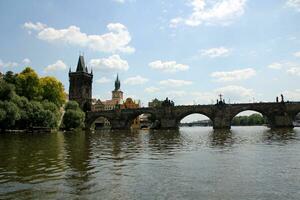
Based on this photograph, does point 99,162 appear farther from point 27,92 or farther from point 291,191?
point 27,92

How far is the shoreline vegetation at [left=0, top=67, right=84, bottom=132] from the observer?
60.3m

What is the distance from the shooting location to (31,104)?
218 ft

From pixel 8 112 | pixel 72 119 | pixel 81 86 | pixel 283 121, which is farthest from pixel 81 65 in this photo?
pixel 283 121

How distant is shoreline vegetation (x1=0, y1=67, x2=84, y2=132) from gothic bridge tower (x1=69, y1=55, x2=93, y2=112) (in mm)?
41525

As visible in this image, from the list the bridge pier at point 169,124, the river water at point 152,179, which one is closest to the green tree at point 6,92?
the river water at point 152,179

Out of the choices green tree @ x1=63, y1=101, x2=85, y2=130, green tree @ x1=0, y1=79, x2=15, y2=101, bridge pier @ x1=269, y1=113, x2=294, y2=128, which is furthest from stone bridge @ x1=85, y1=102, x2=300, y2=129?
green tree @ x1=0, y1=79, x2=15, y2=101

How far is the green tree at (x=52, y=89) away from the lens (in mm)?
78625

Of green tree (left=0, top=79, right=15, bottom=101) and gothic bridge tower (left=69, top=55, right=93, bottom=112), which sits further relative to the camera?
gothic bridge tower (left=69, top=55, right=93, bottom=112)

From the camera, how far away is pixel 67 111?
8844 cm

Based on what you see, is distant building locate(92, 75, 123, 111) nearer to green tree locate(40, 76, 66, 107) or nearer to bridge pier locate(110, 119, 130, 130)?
bridge pier locate(110, 119, 130, 130)

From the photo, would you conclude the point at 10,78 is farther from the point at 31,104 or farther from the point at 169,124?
the point at 169,124

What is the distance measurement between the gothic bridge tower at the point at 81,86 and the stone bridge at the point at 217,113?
64.2 feet

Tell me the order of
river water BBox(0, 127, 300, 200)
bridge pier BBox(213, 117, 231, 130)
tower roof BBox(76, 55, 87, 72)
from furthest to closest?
tower roof BBox(76, 55, 87, 72), bridge pier BBox(213, 117, 231, 130), river water BBox(0, 127, 300, 200)

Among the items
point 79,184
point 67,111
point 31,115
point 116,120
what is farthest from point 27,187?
point 116,120
